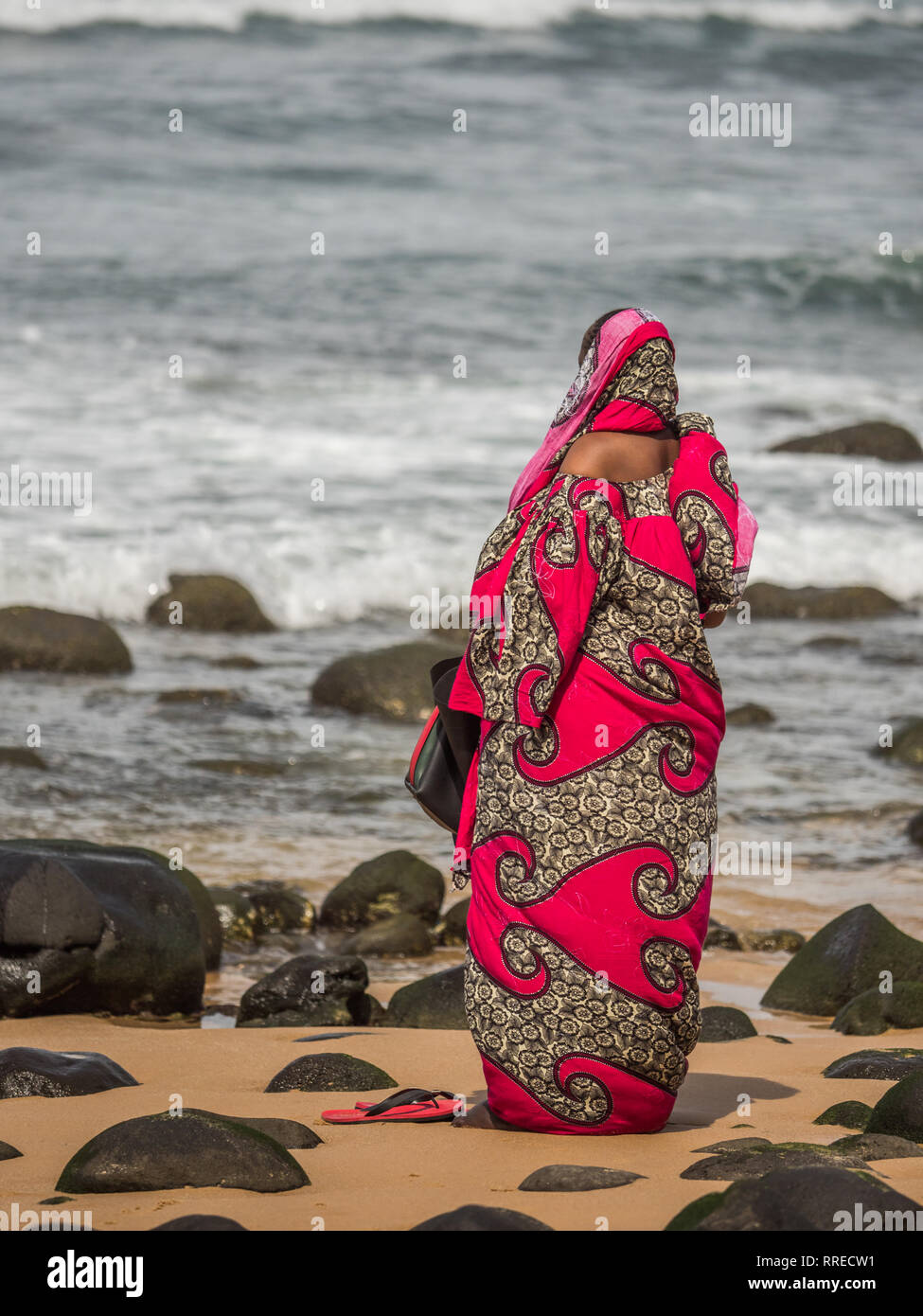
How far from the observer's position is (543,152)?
27.2 meters

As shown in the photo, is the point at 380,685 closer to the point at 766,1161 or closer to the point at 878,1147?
the point at 878,1147

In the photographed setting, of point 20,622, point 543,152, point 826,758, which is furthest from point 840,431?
point 543,152

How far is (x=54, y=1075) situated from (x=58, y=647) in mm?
5986

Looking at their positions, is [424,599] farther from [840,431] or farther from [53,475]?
[840,431]

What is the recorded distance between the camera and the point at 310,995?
493cm

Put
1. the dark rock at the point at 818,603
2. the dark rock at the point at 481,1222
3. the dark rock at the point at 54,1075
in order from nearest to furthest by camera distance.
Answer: the dark rock at the point at 481,1222 → the dark rock at the point at 54,1075 → the dark rock at the point at 818,603

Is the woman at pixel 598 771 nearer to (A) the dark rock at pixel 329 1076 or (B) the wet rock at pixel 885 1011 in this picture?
(A) the dark rock at pixel 329 1076

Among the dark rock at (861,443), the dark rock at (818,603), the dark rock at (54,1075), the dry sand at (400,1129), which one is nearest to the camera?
the dry sand at (400,1129)

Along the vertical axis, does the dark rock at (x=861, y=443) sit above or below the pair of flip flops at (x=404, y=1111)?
above

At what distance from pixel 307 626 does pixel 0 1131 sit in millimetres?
7991

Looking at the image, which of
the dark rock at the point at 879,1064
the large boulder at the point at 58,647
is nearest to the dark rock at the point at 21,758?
the large boulder at the point at 58,647

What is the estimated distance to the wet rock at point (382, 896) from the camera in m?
6.09

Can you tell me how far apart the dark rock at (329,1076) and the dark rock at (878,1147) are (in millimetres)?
1246

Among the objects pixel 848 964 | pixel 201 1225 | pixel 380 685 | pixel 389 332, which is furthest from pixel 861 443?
pixel 201 1225
